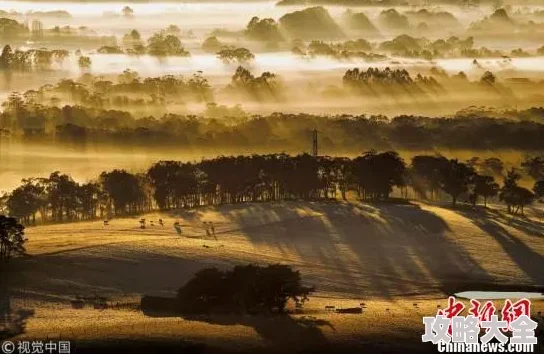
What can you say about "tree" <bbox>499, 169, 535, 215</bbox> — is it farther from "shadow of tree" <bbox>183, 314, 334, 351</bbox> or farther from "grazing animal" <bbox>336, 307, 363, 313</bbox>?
"shadow of tree" <bbox>183, 314, 334, 351</bbox>

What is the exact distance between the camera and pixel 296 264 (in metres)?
92.6

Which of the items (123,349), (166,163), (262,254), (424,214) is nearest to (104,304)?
(123,349)

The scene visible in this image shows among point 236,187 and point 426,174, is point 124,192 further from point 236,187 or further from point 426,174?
point 426,174

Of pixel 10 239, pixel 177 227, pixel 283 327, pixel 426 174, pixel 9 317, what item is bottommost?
pixel 283 327

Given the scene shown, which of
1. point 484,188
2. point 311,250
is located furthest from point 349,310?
point 484,188

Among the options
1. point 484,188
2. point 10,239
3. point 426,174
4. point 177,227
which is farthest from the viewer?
point 426,174

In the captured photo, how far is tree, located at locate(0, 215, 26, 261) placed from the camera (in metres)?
86.1

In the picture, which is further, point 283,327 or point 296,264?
point 296,264

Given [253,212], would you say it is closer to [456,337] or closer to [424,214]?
[424,214]

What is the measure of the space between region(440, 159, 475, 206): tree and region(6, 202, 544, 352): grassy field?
24.4 ft

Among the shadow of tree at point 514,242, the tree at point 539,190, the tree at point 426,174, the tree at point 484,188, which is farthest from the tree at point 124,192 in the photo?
the tree at point 539,190

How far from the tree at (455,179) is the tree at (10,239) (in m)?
43.9

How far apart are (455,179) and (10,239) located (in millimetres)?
47569

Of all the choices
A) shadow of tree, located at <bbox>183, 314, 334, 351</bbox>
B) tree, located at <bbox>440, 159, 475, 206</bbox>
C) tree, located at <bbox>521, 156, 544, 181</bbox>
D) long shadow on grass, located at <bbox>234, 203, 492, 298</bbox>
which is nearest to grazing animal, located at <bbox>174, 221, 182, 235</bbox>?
long shadow on grass, located at <bbox>234, 203, 492, 298</bbox>
